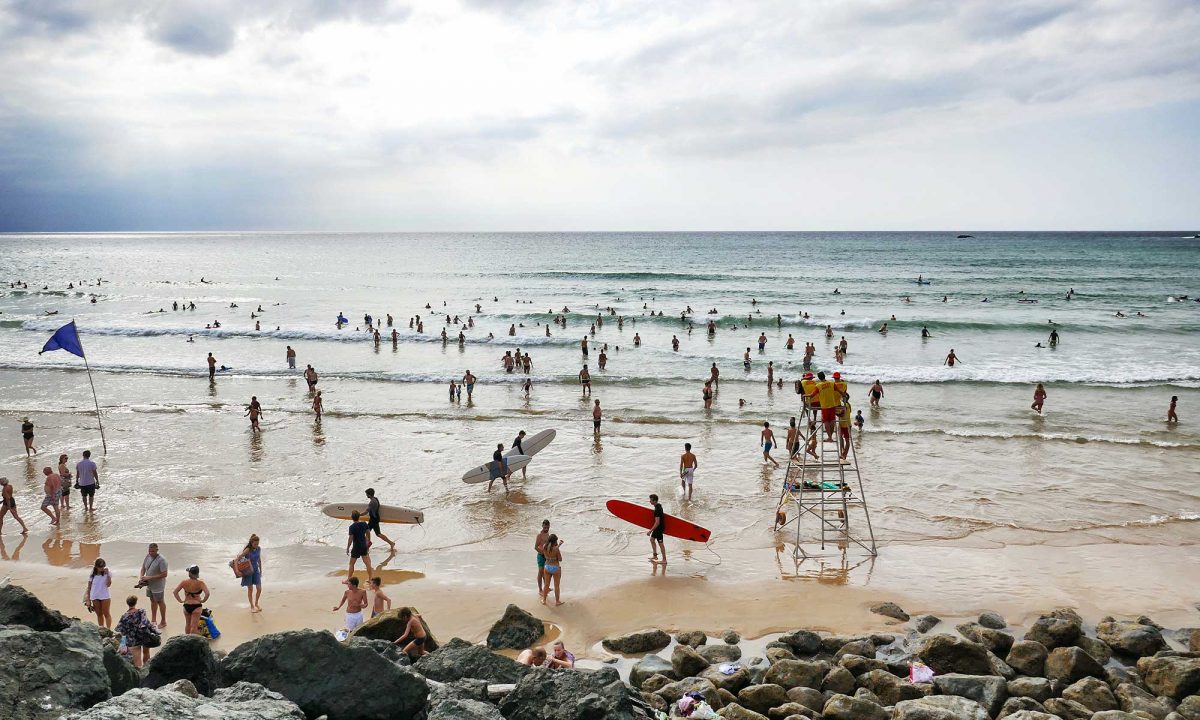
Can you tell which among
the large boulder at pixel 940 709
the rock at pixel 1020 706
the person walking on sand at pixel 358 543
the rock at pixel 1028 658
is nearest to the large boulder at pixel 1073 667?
the rock at pixel 1028 658

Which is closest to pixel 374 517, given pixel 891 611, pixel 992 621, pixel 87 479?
pixel 87 479

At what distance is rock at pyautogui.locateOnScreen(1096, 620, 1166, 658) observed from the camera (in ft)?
32.4

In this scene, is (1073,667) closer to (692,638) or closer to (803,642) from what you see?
(803,642)

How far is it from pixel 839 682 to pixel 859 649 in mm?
1168

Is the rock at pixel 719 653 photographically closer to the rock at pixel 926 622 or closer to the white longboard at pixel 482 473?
the rock at pixel 926 622

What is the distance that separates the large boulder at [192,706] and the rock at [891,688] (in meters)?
6.44

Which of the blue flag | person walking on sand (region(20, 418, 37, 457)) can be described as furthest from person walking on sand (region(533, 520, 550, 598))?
person walking on sand (region(20, 418, 37, 457))

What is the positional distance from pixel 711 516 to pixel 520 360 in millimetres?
19704

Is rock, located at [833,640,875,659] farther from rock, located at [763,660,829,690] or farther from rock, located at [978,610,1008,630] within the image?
rock, located at [978,610,1008,630]

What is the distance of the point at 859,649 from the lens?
9.96 meters

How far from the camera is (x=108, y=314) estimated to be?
5741 cm

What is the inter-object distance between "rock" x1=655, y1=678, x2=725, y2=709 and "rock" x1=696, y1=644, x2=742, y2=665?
1.10 m

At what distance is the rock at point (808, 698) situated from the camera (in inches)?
337

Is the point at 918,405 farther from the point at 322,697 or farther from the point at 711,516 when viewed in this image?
the point at 322,697
